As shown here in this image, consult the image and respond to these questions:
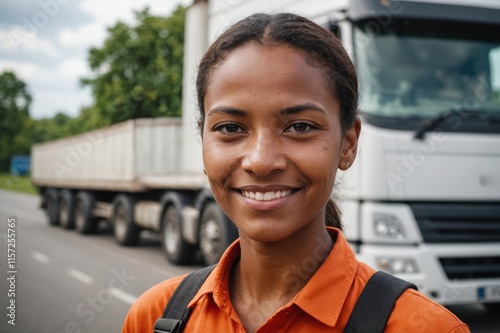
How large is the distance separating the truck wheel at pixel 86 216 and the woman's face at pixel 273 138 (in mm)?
13714

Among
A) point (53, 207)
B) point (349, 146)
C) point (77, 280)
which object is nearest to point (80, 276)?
point (77, 280)


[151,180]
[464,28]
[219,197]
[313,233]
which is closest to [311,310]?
[313,233]

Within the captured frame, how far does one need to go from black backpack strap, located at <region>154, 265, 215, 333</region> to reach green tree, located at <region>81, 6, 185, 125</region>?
1485 centimetres

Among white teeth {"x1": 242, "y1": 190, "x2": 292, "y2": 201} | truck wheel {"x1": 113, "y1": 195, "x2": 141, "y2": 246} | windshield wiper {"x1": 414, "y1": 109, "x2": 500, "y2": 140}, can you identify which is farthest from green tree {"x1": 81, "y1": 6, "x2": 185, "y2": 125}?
white teeth {"x1": 242, "y1": 190, "x2": 292, "y2": 201}

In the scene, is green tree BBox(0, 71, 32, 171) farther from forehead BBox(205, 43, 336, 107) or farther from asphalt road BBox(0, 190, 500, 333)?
forehead BBox(205, 43, 336, 107)

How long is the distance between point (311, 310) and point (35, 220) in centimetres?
1942

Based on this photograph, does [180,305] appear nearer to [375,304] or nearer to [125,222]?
[375,304]

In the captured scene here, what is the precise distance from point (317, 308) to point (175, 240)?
827 centimetres

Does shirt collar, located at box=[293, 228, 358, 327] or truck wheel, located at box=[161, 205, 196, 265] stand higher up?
shirt collar, located at box=[293, 228, 358, 327]

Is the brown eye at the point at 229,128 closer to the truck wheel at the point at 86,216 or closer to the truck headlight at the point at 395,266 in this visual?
→ the truck headlight at the point at 395,266

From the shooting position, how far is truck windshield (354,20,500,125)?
537cm

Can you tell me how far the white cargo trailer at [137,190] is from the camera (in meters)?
8.55

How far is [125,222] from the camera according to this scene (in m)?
12.4

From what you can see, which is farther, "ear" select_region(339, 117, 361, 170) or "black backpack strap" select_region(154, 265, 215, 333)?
"ear" select_region(339, 117, 361, 170)
